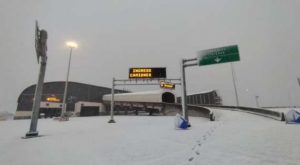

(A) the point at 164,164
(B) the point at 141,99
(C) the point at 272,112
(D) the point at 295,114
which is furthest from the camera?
(B) the point at 141,99

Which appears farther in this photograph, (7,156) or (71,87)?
(71,87)

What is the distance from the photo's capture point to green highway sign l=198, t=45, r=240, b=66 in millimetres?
12024

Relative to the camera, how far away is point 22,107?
1340 inches

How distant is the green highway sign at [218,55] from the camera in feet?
39.4

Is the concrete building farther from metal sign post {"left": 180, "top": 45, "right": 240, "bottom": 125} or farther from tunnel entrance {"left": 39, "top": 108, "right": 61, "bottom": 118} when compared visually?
metal sign post {"left": 180, "top": 45, "right": 240, "bottom": 125}

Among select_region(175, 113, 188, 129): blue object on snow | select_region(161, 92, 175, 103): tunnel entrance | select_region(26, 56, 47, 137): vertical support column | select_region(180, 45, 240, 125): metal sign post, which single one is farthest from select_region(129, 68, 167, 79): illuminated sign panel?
select_region(161, 92, 175, 103): tunnel entrance

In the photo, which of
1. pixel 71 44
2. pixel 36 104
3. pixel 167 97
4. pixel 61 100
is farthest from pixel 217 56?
pixel 61 100

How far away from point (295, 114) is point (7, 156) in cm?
1567

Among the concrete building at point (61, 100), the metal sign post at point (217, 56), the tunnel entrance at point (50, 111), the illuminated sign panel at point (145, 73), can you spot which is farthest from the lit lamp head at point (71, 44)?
the tunnel entrance at point (50, 111)

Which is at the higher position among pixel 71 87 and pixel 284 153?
pixel 71 87

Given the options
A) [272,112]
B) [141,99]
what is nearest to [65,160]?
[272,112]

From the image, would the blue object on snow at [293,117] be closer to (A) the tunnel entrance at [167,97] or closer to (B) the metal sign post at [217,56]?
(B) the metal sign post at [217,56]

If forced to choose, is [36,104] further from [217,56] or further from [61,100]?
[61,100]

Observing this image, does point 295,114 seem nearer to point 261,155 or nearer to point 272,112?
point 272,112
